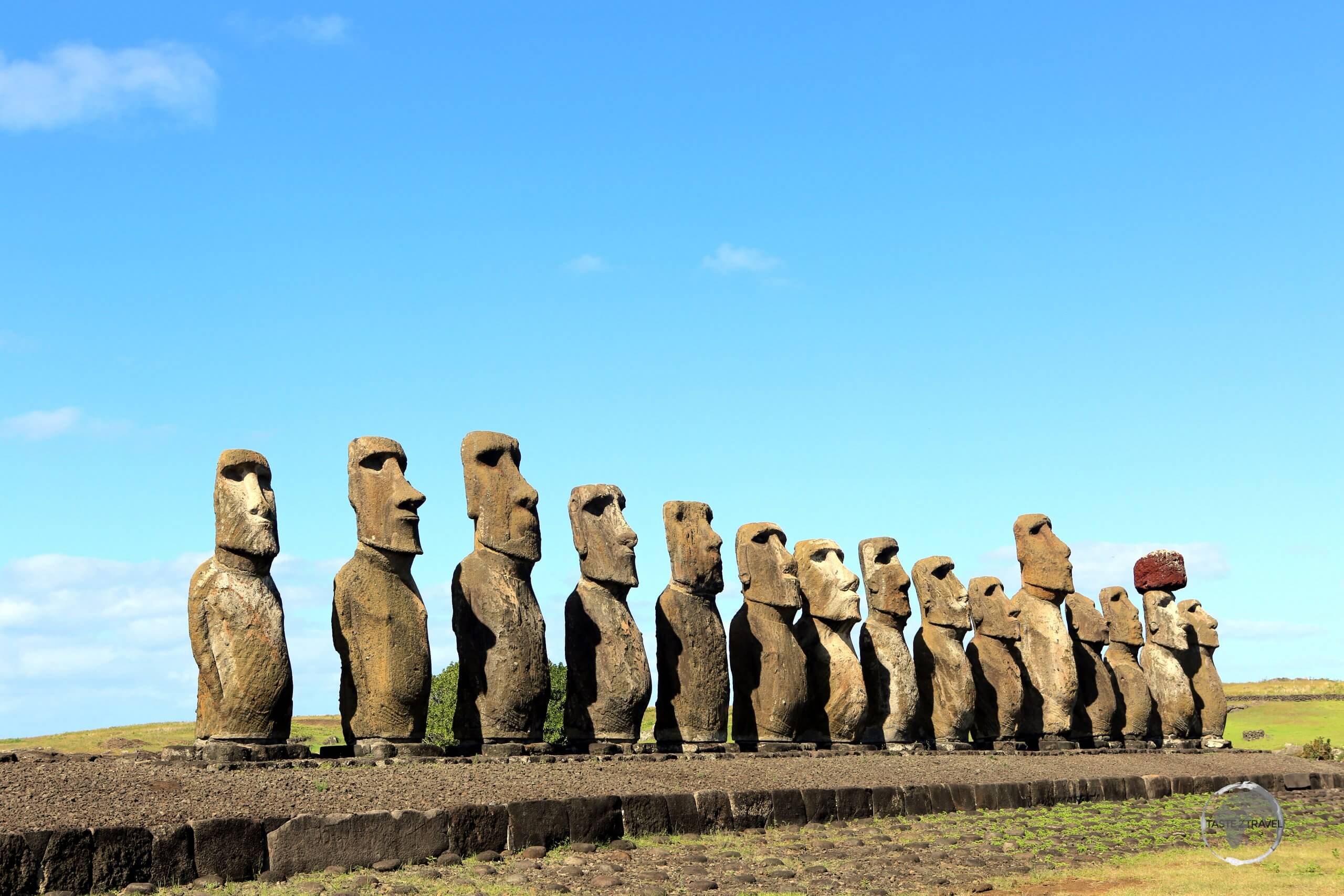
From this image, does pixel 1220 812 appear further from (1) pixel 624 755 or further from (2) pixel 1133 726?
(2) pixel 1133 726

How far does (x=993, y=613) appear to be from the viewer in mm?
22406

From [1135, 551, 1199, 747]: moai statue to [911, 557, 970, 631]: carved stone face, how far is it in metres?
5.99

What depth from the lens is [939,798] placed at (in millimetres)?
15352

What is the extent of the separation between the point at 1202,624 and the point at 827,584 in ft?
37.0

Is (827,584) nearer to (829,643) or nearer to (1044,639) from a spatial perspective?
(829,643)

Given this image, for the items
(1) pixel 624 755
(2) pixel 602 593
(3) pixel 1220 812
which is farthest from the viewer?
(2) pixel 602 593

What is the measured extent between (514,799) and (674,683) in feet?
18.3

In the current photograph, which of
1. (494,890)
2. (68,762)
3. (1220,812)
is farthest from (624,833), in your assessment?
(1220,812)

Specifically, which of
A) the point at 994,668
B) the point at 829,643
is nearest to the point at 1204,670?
the point at 994,668

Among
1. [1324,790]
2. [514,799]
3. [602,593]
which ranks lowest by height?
[1324,790]

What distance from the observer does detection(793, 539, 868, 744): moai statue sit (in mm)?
18609

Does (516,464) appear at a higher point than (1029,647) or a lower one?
higher

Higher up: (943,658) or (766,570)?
(766,570)

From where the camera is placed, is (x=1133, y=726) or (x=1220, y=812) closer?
(x=1220, y=812)
